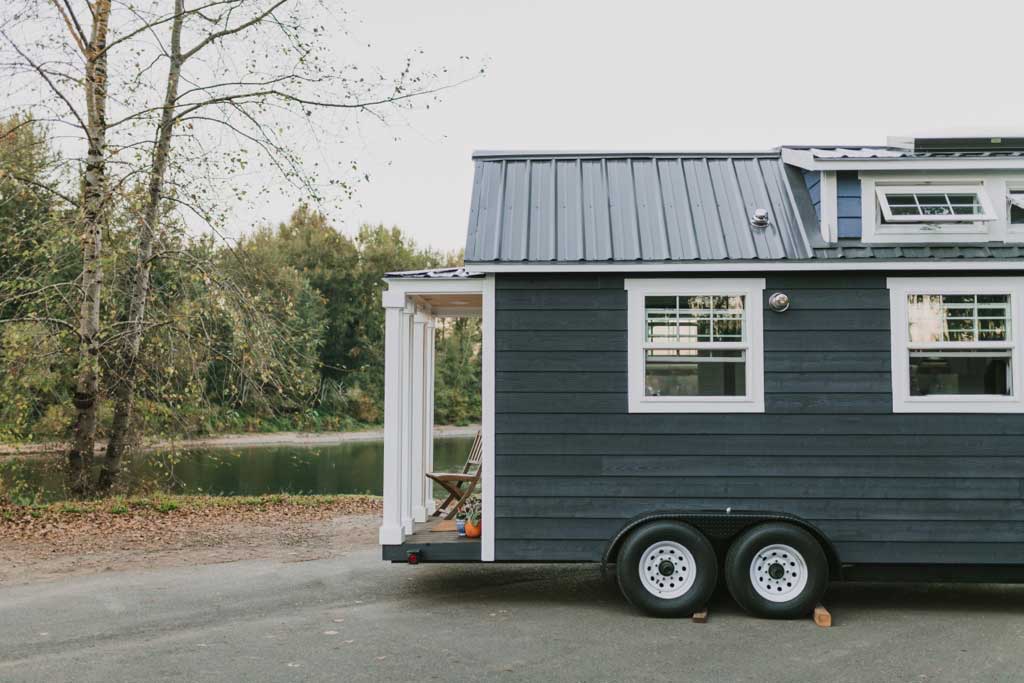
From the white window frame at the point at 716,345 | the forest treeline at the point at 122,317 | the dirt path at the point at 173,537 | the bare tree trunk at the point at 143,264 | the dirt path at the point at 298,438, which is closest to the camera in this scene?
the white window frame at the point at 716,345

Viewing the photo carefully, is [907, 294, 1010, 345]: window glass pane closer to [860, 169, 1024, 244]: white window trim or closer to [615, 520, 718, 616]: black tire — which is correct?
[860, 169, 1024, 244]: white window trim

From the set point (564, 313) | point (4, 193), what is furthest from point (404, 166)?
point (564, 313)

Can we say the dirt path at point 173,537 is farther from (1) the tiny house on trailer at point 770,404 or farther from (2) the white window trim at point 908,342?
(2) the white window trim at point 908,342

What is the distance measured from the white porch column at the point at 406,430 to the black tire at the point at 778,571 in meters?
2.27

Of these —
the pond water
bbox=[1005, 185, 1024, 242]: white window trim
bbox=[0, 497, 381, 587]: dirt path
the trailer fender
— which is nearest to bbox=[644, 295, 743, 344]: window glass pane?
the trailer fender

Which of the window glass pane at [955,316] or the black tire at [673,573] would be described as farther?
the window glass pane at [955,316]

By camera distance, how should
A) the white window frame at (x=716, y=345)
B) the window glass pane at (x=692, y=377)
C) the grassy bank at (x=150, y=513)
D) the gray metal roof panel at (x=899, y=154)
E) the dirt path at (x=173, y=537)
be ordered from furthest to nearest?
the grassy bank at (x=150, y=513)
the dirt path at (x=173, y=537)
the window glass pane at (x=692, y=377)
the gray metal roof panel at (x=899, y=154)
the white window frame at (x=716, y=345)

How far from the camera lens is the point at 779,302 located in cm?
577

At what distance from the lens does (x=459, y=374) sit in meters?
32.1

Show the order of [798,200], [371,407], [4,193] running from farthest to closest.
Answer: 1. [371,407]
2. [4,193]
3. [798,200]

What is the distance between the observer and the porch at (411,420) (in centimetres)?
584

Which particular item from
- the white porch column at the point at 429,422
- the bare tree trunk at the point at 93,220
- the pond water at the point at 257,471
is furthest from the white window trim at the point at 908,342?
the pond water at the point at 257,471

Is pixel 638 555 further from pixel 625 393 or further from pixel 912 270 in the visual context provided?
pixel 912 270

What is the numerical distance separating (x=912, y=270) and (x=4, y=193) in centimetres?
1068
